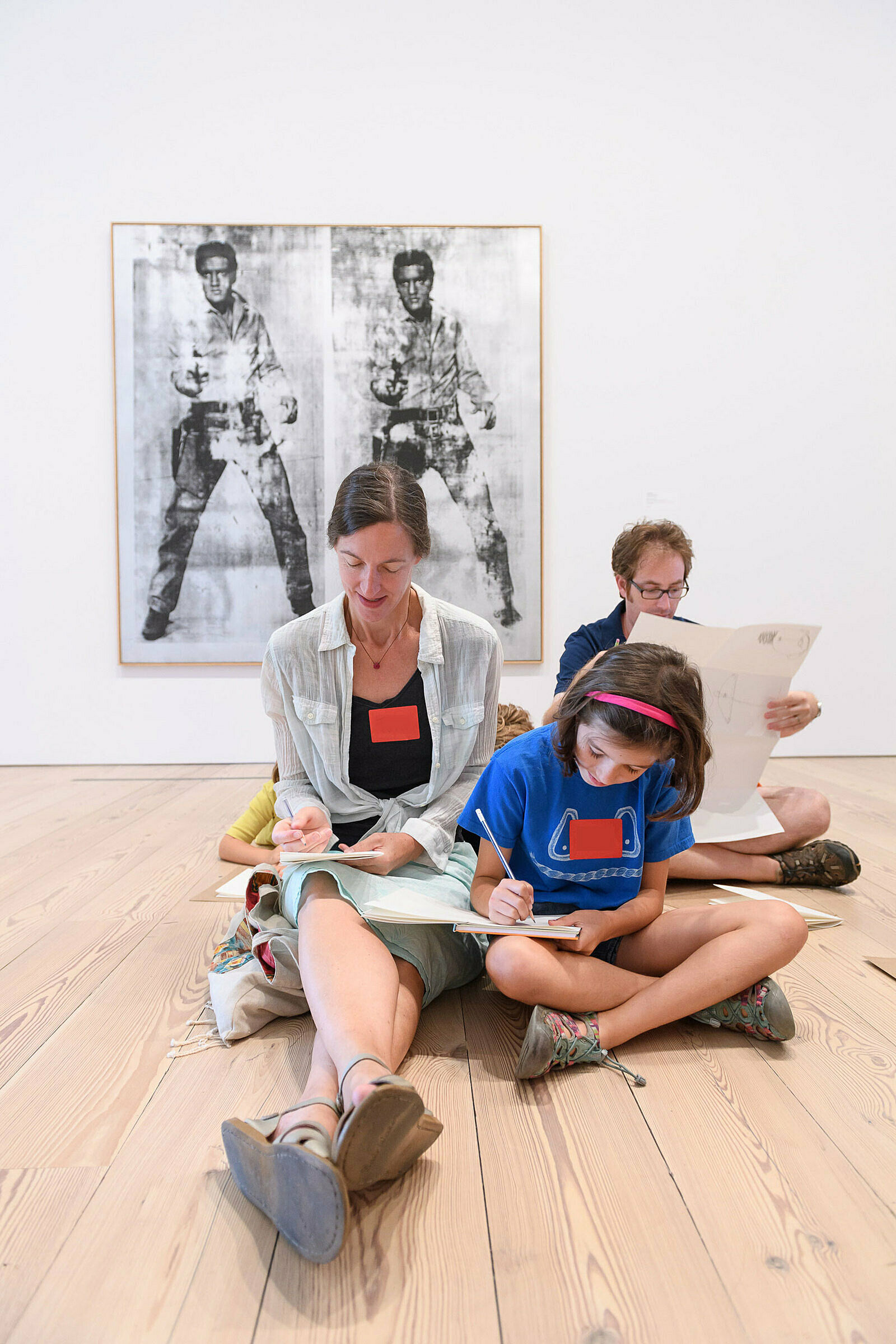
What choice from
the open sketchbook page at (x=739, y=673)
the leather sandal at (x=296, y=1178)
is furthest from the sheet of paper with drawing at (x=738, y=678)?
the leather sandal at (x=296, y=1178)

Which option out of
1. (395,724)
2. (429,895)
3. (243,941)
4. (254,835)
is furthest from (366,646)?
(254,835)

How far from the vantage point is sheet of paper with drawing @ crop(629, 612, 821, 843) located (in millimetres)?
2100

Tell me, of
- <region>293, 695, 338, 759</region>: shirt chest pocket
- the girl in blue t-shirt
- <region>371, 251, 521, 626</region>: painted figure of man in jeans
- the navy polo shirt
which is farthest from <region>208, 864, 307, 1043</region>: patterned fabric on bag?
<region>371, 251, 521, 626</region>: painted figure of man in jeans

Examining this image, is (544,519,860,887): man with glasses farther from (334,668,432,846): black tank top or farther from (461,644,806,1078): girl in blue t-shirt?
(461,644,806,1078): girl in blue t-shirt

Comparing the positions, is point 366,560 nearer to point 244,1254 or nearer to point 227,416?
point 244,1254

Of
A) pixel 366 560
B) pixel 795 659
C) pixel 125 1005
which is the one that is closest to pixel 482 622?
pixel 366 560

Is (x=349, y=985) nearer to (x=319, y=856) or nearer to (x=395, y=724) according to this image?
(x=319, y=856)

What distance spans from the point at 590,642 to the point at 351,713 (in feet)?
2.97

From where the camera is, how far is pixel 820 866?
94.7 inches

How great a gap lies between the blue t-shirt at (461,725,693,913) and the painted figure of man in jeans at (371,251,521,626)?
9.78 feet

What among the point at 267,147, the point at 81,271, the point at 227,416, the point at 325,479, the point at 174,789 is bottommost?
the point at 174,789

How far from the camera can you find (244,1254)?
992 millimetres

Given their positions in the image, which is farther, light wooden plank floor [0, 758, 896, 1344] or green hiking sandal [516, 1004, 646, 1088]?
green hiking sandal [516, 1004, 646, 1088]

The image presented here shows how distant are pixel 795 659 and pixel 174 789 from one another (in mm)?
2632
